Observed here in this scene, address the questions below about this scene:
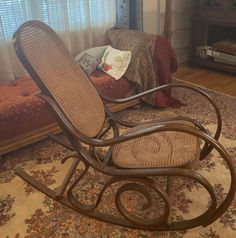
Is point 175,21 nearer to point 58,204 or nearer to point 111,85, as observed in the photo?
point 111,85

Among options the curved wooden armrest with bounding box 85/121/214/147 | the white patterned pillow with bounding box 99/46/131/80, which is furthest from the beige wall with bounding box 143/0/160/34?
the curved wooden armrest with bounding box 85/121/214/147

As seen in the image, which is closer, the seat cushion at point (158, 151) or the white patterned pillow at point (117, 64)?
the seat cushion at point (158, 151)

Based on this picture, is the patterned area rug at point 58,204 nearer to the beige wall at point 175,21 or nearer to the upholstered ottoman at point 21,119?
the upholstered ottoman at point 21,119

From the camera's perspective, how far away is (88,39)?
2.86 meters

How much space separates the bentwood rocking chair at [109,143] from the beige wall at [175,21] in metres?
1.89

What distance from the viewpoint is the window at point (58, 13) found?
234 centimetres

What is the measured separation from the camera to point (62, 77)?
1.52 metres

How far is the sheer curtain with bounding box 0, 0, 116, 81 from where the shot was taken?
2.35 meters

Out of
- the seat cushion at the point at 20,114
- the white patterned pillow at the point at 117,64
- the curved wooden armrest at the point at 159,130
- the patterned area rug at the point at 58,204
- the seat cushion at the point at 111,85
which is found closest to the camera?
the curved wooden armrest at the point at 159,130

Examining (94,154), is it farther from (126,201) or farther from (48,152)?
(48,152)

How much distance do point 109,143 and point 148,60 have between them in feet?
4.37

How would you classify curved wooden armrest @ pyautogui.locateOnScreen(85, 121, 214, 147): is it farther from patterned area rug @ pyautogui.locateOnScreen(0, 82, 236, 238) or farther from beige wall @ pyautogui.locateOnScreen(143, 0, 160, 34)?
beige wall @ pyautogui.locateOnScreen(143, 0, 160, 34)

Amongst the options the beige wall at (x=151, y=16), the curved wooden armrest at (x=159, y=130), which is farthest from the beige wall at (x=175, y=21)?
the curved wooden armrest at (x=159, y=130)

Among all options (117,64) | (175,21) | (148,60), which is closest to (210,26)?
(175,21)
